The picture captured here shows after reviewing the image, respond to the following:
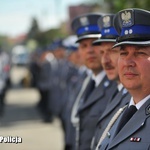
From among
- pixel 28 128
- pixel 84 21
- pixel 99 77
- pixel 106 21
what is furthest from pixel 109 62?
pixel 28 128

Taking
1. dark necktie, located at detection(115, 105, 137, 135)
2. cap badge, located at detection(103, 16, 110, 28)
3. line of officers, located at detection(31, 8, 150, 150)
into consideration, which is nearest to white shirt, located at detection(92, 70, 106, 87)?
line of officers, located at detection(31, 8, 150, 150)

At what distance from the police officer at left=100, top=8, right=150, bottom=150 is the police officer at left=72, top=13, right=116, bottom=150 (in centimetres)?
138

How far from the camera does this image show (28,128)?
1096 cm

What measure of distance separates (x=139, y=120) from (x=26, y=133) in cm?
775

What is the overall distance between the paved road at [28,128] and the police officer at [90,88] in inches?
70.7

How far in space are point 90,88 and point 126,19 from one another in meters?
1.83

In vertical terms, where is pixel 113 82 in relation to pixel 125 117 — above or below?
below

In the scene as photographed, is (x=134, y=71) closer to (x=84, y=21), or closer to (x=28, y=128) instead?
(x=84, y=21)

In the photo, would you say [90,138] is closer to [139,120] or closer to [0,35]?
[139,120]

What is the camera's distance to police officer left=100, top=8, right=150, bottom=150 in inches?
104

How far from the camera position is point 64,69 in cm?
949

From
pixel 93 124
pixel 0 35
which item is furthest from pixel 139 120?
pixel 0 35

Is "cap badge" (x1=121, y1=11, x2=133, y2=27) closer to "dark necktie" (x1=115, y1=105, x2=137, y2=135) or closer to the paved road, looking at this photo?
"dark necktie" (x1=115, y1=105, x2=137, y2=135)

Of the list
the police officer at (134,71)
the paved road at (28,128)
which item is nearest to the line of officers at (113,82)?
the police officer at (134,71)
